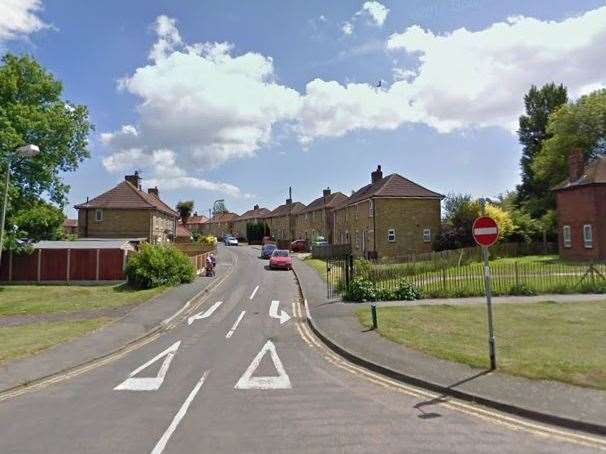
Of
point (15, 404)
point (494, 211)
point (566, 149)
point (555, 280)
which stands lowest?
point (15, 404)

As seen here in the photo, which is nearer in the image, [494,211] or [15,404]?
[15,404]

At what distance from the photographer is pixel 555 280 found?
23.8 metres

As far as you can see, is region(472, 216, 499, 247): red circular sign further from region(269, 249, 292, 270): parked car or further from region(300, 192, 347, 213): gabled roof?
region(300, 192, 347, 213): gabled roof

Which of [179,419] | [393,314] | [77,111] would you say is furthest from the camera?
[77,111]

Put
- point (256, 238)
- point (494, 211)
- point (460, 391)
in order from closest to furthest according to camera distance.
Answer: point (460, 391), point (494, 211), point (256, 238)

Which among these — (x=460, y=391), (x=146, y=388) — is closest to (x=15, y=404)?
(x=146, y=388)

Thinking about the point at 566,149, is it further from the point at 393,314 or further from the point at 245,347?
the point at 245,347

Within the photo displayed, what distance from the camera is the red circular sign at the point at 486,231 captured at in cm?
1039

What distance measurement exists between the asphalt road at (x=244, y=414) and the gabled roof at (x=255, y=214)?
93842mm

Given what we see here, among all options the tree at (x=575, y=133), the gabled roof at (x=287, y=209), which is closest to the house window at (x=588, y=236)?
the tree at (x=575, y=133)

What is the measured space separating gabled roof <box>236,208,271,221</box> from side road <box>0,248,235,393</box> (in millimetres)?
81362

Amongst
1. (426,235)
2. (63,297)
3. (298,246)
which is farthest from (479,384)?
(298,246)

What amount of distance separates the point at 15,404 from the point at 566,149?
50872 millimetres

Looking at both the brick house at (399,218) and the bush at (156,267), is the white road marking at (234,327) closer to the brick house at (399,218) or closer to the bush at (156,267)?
the bush at (156,267)
